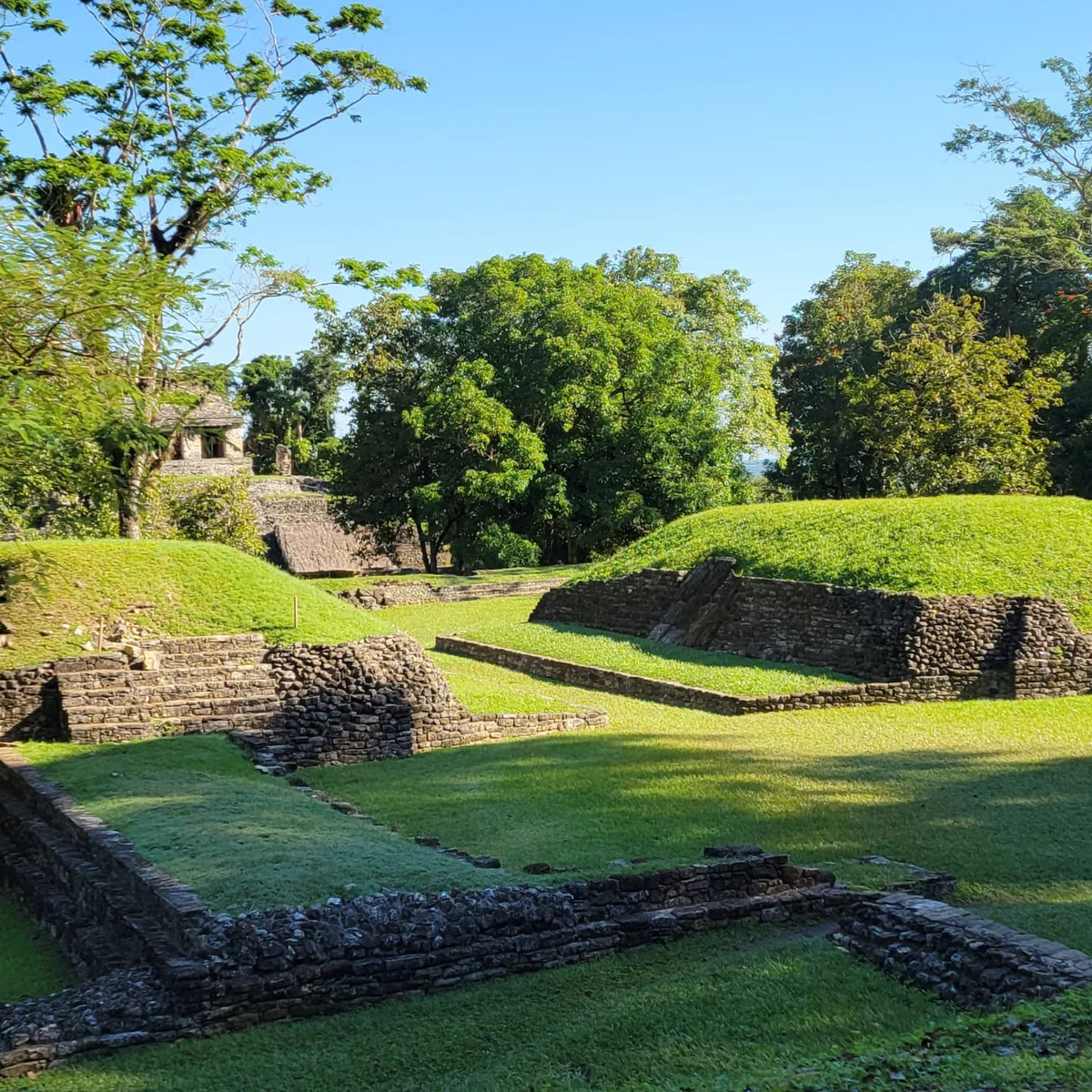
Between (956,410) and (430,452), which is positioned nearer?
(430,452)

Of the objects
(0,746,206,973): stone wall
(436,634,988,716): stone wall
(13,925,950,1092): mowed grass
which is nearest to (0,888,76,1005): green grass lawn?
(0,746,206,973): stone wall

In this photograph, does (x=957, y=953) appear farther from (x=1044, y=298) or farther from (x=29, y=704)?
(x=1044, y=298)

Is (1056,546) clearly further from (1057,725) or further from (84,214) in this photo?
(84,214)

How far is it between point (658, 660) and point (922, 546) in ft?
15.2

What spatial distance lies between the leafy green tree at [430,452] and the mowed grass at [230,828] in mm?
19582

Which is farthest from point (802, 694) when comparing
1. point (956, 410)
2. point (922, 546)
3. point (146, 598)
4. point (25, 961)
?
point (956, 410)

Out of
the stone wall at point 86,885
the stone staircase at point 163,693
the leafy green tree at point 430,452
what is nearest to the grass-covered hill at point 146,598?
the stone staircase at point 163,693

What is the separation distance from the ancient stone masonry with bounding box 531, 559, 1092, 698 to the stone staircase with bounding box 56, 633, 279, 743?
338 inches

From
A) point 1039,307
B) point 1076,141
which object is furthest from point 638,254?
point 1076,141

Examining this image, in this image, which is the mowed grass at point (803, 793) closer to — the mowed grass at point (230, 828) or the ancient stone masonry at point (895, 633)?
the ancient stone masonry at point (895, 633)

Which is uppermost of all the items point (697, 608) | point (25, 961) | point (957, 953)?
point (697, 608)

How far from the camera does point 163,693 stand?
47.3ft

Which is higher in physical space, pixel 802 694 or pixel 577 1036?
pixel 802 694

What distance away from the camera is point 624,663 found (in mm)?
19953
